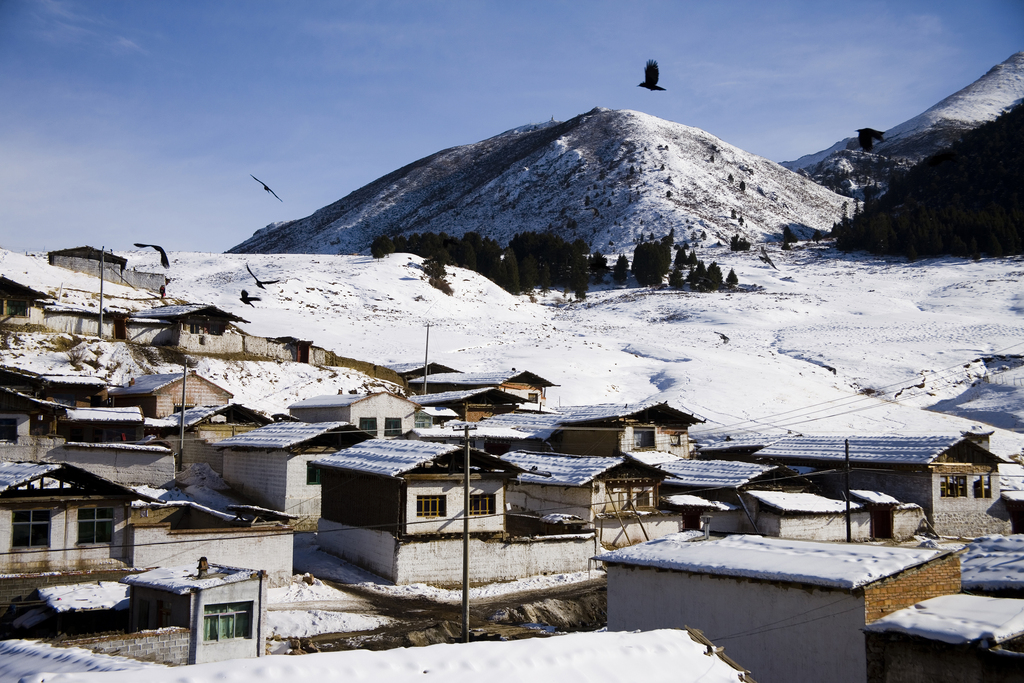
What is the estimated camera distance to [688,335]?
288 feet

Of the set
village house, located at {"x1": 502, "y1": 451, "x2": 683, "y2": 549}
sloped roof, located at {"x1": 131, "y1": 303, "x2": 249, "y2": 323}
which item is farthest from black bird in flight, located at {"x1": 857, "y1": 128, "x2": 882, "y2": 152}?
sloped roof, located at {"x1": 131, "y1": 303, "x2": 249, "y2": 323}

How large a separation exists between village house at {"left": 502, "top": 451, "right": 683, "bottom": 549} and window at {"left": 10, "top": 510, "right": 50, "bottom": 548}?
49.6ft

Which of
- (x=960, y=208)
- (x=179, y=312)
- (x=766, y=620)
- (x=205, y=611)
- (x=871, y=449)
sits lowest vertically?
(x=205, y=611)

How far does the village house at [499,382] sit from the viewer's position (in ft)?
183

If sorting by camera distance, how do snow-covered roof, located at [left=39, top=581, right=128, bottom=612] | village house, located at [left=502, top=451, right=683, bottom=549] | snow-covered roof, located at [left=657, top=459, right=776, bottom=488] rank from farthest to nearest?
snow-covered roof, located at [left=657, top=459, right=776, bottom=488], village house, located at [left=502, top=451, right=683, bottom=549], snow-covered roof, located at [left=39, top=581, right=128, bottom=612]

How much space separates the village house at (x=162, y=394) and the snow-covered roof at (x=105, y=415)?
427 cm

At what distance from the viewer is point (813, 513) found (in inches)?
1323

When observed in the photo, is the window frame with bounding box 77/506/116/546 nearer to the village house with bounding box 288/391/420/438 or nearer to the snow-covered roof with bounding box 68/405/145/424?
the snow-covered roof with bounding box 68/405/145/424

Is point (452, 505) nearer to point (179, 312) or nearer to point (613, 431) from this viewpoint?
point (613, 431)

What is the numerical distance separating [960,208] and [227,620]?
6726 inches

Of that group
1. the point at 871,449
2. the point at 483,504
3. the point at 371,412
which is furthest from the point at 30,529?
the point at 871,449

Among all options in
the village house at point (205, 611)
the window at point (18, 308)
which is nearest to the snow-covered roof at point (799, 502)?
the village house at point (205, 611)

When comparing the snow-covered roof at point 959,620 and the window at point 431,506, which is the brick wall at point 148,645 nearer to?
the window at point 431,506

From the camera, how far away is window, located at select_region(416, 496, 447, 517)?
26125mm
